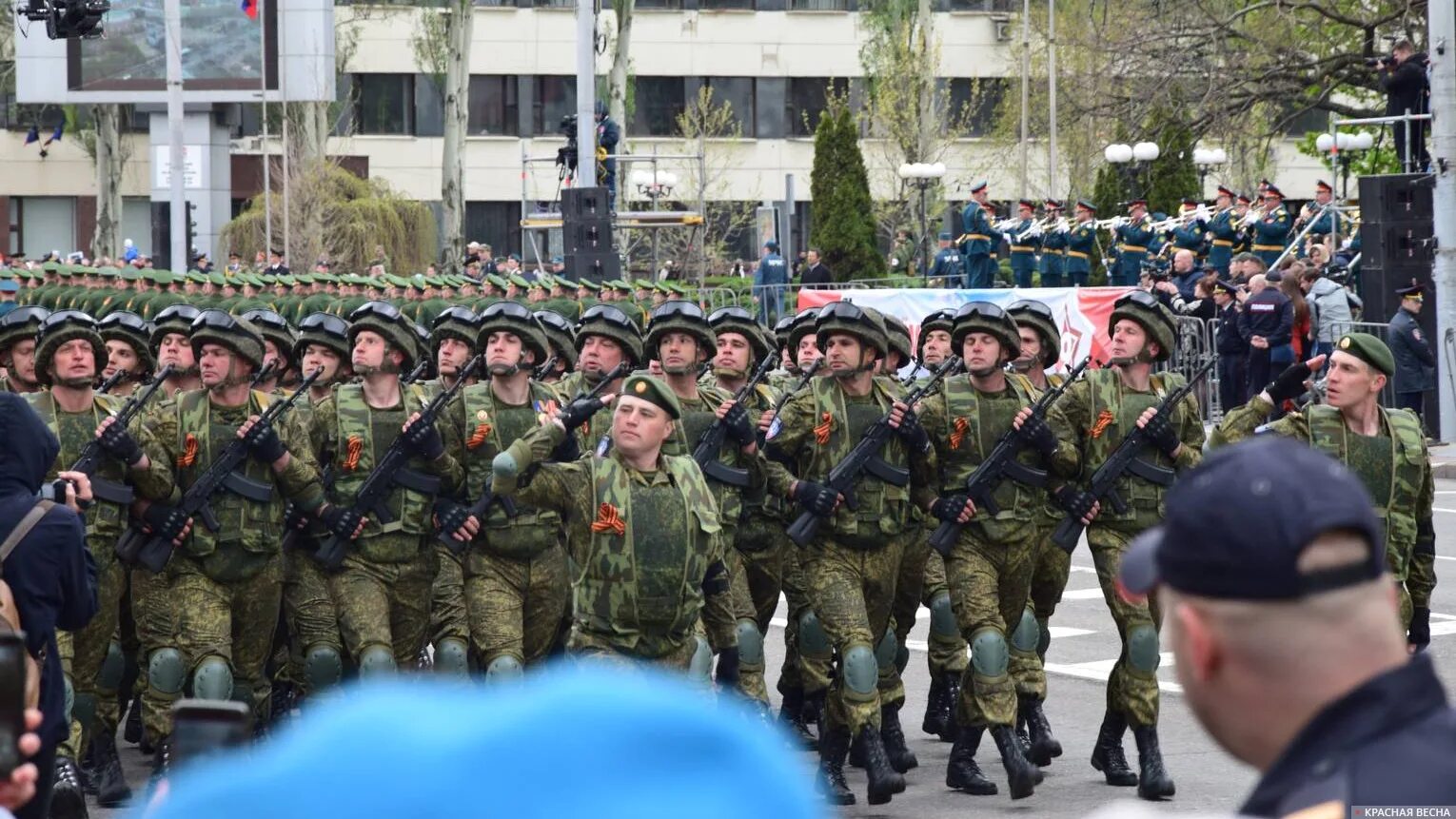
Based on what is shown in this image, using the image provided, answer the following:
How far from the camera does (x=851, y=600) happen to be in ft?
32.4

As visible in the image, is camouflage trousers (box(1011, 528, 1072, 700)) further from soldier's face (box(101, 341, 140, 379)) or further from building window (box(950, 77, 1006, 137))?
building window (box(950, 77, 1006, 137))

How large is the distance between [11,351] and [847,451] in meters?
3.93

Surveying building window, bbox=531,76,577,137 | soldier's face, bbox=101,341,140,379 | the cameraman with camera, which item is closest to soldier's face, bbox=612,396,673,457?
soldier's face, bbox=101,341,140,379

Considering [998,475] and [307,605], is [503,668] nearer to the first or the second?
[307,605]

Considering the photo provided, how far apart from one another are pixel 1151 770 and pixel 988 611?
96cm

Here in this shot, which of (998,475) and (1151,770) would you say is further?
(998,475)

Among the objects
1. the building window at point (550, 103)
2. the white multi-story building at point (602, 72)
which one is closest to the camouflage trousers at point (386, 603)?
the white multi-story building at point (602, 72)

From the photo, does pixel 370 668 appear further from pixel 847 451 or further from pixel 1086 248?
pixel 1086 248

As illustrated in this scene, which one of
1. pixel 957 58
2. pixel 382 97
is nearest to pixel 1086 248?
pixel 957 58

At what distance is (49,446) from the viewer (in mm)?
6691

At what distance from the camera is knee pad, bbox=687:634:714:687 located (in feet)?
28.2

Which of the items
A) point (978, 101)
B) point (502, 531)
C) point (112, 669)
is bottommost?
point (112, 669)

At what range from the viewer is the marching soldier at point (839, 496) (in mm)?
9867

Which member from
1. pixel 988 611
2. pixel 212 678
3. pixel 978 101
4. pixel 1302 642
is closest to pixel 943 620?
pixel 988 611
